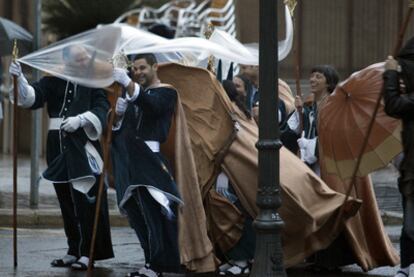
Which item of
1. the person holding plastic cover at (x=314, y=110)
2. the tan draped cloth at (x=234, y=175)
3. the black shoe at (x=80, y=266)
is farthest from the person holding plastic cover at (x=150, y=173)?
the person holding plastic cover at (x=314, y=110)

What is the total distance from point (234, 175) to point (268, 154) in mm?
1440

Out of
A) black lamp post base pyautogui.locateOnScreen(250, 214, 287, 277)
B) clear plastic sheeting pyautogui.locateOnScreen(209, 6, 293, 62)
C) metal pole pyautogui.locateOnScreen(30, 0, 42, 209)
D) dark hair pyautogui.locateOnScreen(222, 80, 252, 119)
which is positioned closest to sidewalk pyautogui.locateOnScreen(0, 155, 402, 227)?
metal pole pyautogui.locateOnScreen(30, 0, 42, 209)

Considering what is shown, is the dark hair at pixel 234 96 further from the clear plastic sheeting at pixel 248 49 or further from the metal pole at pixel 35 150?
the metal pole at pixel 35 150

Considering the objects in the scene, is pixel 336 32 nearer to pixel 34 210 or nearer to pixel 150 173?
pixel 34 210

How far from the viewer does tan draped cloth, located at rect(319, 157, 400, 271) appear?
10.6 meters

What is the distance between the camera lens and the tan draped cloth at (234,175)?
10359 millimetres

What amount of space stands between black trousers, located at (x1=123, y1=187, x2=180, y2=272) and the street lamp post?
0.88 meters

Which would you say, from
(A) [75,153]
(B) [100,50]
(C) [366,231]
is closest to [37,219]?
(A) [75,153]

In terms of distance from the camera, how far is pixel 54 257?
11.3 meters

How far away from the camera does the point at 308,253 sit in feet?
34.2

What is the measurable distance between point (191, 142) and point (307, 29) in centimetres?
1364

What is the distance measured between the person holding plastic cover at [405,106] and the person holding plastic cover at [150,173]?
5.55 feet

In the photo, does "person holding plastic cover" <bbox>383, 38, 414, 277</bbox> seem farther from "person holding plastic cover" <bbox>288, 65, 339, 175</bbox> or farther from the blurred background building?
the blurred background building

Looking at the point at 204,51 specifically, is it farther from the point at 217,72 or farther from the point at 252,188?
the point at 217,72
